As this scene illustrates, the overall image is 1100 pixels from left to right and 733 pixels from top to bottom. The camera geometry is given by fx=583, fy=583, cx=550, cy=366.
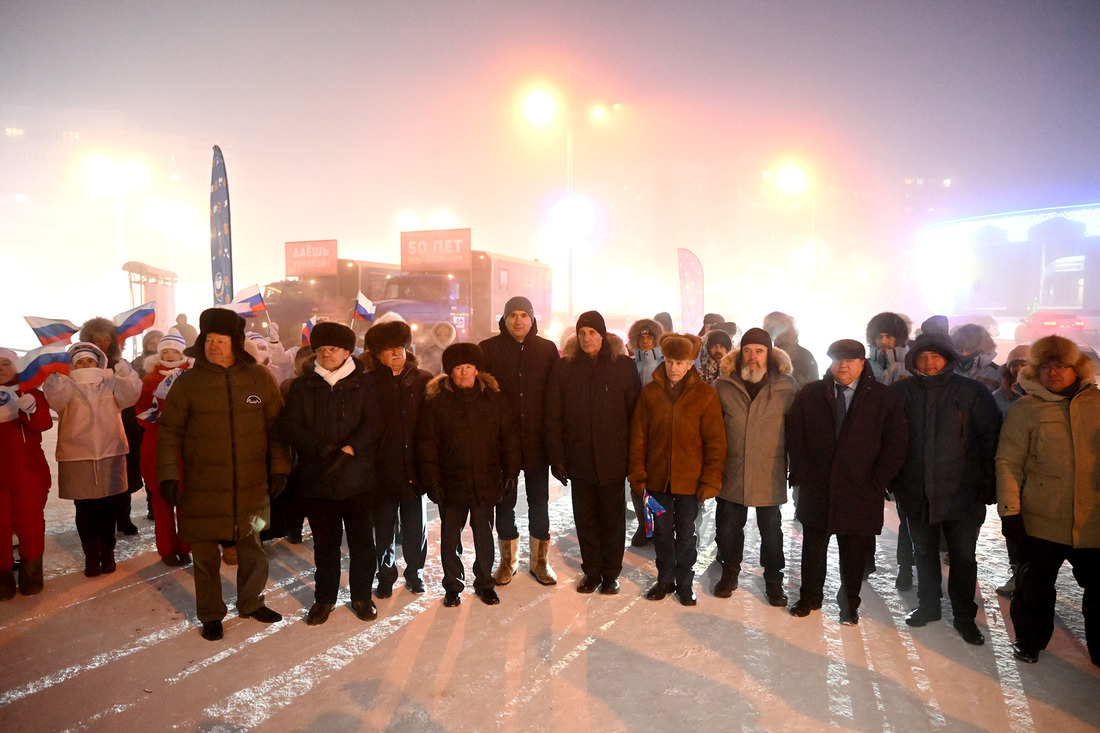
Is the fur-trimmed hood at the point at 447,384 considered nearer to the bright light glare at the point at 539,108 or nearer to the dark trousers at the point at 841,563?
the dark trousers at the point at 841,563

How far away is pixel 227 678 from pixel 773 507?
12.6ft

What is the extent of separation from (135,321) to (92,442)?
1.71m

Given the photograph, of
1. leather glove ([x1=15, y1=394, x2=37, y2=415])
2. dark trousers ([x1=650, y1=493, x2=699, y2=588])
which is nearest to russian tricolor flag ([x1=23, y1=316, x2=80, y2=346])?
leather glove ([x1=15, y1=394, x2=37, y2=415])

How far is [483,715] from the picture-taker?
3.12 meters

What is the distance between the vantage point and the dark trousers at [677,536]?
4.51 m

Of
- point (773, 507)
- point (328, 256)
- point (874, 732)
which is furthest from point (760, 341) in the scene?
point (328, 256)

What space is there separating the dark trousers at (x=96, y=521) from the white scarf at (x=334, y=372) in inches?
99.1

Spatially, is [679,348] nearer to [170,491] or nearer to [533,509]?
[533,509]

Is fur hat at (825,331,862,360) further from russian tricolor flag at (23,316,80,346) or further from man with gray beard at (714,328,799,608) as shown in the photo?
russian tricolor flag at (23,316,80,346)

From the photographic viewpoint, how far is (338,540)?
4254 millimetres

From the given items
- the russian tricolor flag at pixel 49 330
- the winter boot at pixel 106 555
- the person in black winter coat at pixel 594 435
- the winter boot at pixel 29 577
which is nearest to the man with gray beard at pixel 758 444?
the person in black winter coat at pixel 594 435

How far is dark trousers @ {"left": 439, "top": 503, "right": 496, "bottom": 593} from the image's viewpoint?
14.6 feet

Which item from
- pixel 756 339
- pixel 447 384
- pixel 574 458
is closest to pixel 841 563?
pixel 756 339

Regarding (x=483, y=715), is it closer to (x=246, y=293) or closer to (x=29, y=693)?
(x=29, y=693)
